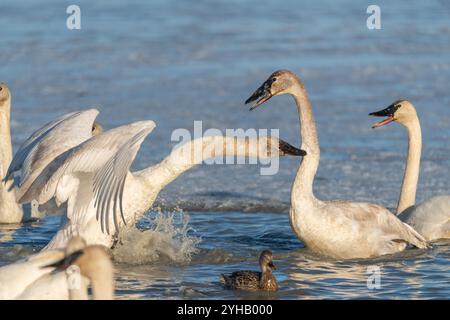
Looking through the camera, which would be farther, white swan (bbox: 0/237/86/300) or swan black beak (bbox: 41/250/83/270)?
white swan (bbox: 0/237/86/300)

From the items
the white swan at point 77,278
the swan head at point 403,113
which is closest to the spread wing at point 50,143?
the white swan at point 77,278

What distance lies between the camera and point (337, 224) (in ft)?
27.3

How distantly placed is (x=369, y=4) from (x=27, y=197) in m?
15.0

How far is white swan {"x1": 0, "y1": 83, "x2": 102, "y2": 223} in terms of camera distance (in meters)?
8.12

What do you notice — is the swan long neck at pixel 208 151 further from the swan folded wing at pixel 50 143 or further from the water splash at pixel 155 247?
the swan folded wing at pixel 50 143

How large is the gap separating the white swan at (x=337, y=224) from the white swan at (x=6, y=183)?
2.71 meters

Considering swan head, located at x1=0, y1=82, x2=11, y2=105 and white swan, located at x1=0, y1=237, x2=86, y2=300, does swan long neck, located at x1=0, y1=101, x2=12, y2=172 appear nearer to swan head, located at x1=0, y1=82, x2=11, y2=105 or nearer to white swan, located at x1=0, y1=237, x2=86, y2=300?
swan head, located at x1=0, y1=82, x2=11, y2=105

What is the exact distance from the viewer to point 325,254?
8328 millimetres

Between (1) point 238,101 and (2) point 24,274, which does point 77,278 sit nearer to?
(2) point 24,274

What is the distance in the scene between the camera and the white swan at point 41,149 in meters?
8.12

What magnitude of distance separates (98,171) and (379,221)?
245 centimetres

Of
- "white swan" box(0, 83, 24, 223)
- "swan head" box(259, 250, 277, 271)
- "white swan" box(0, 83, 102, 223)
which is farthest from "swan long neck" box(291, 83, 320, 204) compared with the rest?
"white swan" box(0, 83, 24, 223)

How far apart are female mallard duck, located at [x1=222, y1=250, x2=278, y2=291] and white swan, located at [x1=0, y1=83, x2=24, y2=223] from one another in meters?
3.02

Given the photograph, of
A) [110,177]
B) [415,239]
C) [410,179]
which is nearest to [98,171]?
[110,177]
